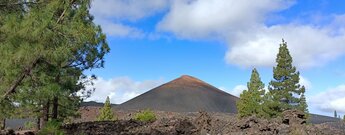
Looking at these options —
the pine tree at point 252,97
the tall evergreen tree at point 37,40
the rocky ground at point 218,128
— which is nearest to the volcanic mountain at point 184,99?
the pine tree at point 252,97

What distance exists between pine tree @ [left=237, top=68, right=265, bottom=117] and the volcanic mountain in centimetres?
2106

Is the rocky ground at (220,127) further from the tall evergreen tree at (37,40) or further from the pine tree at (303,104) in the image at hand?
the pine tree at (303,104)

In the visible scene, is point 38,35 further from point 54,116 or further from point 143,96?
point 143,96

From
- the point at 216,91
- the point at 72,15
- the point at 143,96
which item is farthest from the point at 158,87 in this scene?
the point at 72,15

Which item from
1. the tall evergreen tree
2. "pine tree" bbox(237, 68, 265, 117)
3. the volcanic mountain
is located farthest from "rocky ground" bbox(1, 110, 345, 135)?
the volcanic mountain

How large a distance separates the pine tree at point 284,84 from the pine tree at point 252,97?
1.02 metres

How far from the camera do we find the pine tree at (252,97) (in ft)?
90.9

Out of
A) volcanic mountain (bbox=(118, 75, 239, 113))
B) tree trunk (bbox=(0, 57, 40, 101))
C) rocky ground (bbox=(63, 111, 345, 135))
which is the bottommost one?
rocky ground (bbox=(63, 111, 345, 135))

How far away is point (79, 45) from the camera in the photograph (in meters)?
7.80

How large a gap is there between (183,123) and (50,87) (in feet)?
26.0

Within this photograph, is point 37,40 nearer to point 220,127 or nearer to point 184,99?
point 220,127

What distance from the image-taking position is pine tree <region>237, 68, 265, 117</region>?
27.7 m

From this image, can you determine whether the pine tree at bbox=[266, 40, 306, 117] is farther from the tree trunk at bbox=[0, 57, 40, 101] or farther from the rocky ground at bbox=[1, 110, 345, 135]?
the tree trunk at bbox=[0, 57, 40, 101]

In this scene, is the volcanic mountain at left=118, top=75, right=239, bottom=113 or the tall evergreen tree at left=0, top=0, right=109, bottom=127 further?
the volcanic mountain at left=118, top=75, right=239, bottom=113
